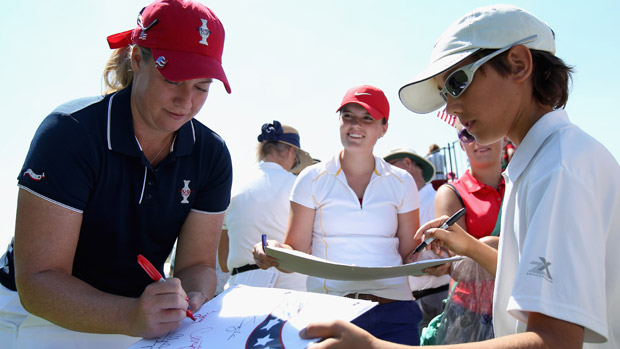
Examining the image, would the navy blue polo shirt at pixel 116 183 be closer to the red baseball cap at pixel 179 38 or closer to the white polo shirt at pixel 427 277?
the red baseball cap at pixel 179 38

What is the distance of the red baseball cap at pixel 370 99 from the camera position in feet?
10.4

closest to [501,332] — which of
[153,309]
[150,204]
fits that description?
[153,309]

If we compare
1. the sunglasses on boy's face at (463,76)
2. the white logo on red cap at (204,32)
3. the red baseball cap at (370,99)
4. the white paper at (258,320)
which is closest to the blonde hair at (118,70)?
the white logo on red cap at (204,32)

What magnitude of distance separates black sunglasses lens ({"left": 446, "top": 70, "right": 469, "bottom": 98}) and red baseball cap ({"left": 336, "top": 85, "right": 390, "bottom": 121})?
1541mm

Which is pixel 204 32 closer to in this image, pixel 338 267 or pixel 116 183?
pixel 116 183

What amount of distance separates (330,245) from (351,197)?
0.35 meters

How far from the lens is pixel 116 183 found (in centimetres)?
177

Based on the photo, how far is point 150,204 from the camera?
6.07 feet

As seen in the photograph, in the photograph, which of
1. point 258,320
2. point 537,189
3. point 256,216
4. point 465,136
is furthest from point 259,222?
point 537,189

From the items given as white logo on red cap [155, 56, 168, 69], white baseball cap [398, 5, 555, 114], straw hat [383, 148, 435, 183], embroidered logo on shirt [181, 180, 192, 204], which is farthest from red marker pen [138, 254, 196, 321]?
straw hat [383, 148, 435, 183]

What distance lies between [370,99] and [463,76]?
5.36ft

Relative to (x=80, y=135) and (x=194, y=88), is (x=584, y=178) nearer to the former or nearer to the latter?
(x=194, y=88)

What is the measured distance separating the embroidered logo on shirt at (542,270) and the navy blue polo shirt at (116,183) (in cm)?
136

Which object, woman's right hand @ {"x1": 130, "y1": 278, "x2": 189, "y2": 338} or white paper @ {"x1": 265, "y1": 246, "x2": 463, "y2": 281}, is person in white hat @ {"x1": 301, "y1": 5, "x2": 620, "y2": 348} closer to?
woman's right hand @ {"x1": 130, "y1": 278, "x2": 189, "y2": 338}
